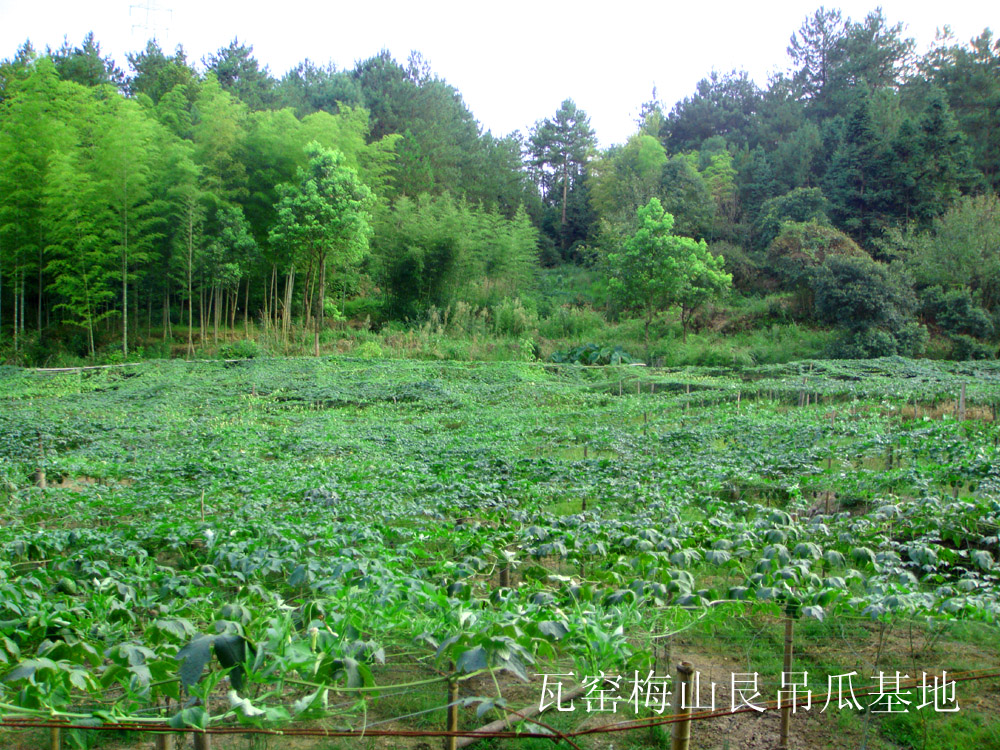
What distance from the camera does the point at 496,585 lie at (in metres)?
3.42

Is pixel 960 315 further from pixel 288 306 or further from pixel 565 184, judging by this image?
pixel 565 184

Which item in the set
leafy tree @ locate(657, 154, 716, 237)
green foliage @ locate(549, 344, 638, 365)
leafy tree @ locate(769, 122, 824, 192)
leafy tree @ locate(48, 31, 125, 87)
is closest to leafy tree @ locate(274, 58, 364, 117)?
leafy tree @ locate(48, 31, 125, 87)

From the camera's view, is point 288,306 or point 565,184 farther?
point 565,184

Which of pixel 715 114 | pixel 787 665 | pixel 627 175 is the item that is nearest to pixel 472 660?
pixel 787 665

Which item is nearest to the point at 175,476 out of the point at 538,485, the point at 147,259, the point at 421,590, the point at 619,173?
the point at 538,485

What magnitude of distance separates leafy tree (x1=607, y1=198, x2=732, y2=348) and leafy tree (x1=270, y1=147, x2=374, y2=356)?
6.69 m

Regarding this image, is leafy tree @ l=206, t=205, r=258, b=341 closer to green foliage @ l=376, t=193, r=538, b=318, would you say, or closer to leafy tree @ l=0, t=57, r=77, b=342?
leafy tree @ l=0, t=57, r=77, b=342

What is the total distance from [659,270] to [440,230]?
6.33m

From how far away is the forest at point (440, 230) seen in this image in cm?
1603

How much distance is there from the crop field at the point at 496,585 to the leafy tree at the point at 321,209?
30.8 feet

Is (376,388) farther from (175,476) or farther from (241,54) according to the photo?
(241,54)

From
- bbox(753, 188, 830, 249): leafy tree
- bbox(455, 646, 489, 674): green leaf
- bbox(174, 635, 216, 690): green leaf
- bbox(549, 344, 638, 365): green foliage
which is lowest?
bbox(455, 646, 489, 674): green leaf

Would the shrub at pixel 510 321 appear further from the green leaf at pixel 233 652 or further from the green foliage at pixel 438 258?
the green leaf at pixel 233 652

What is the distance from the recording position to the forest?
1603cm
